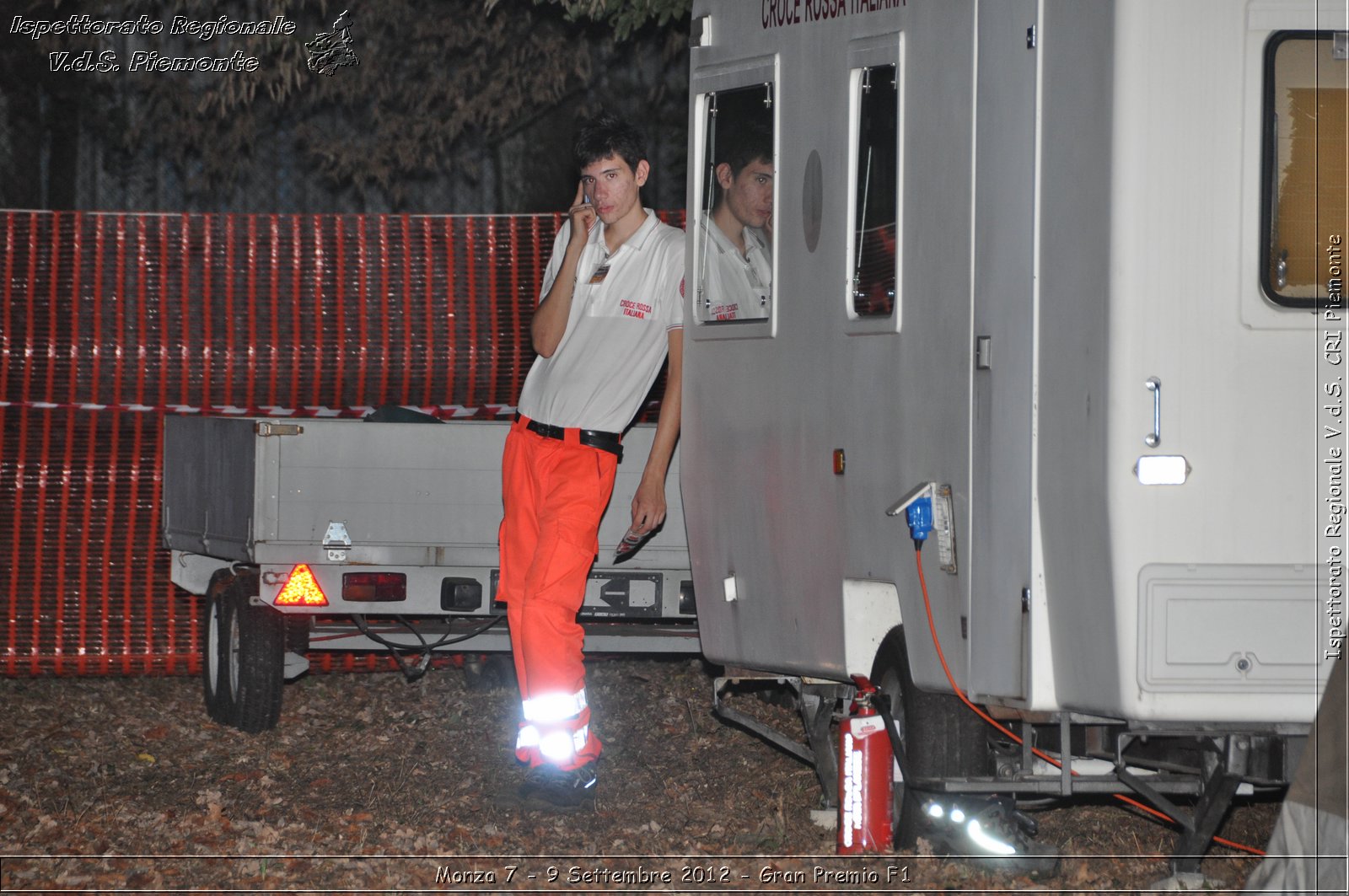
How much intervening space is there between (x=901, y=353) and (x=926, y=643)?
856 millimetres

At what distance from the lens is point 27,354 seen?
9.94 metres

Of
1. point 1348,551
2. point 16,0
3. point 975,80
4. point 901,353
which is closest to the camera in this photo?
point 1348,551

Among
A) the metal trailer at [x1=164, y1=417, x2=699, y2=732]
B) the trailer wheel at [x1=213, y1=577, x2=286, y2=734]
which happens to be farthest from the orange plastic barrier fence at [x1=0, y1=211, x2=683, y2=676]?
the metal trailer at [x1=164, y1=417, x2=699, y2=732]

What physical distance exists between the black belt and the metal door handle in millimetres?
2638

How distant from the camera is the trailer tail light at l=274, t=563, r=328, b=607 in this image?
290 inches

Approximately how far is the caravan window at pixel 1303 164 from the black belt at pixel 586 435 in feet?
9.11

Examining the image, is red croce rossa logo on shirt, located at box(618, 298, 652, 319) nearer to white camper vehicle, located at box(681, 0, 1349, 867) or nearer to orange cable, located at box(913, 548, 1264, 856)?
white camper vehicle, located at box(681, 0, 1349, 867)

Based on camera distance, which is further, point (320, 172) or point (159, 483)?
point (320, 172)

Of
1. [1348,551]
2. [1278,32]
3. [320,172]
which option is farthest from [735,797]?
[320,172]

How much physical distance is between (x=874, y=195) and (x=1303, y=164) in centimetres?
142

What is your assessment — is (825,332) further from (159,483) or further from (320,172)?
(320,172)

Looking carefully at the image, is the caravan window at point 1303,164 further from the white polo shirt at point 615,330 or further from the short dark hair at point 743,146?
the white polo shirt at point 615,330

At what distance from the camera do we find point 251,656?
305 inches

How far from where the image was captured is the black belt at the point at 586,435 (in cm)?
652
